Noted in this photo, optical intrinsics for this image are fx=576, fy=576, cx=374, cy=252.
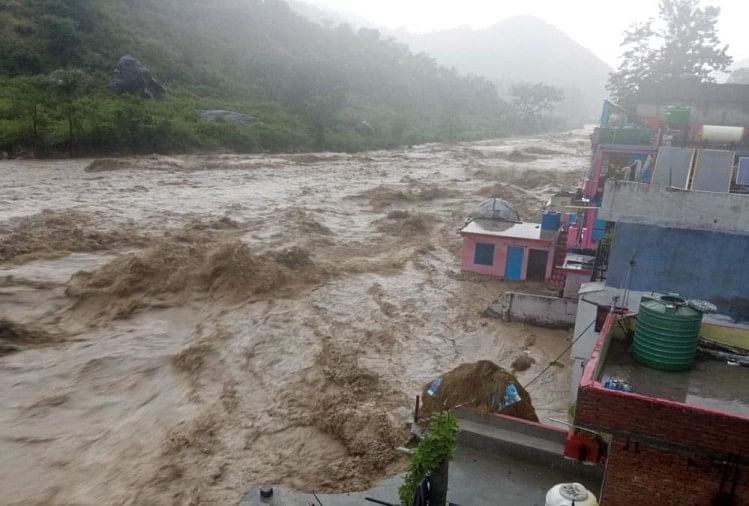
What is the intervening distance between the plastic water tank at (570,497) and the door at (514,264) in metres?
13.2

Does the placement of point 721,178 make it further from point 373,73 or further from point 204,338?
point 373,73

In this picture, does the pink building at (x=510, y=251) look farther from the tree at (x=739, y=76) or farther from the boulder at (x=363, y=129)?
the tree at (x=739, y=76)

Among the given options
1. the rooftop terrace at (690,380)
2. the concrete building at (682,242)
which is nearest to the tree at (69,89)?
the concrete building at (682,242)

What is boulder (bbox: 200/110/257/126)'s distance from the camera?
4031 cm

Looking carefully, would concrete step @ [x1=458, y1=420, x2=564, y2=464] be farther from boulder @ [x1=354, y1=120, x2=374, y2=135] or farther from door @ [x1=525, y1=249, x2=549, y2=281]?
boulder @ [x1=354, y1=120, x2=374, y2=135]

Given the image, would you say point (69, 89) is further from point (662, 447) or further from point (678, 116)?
point (662, 447)

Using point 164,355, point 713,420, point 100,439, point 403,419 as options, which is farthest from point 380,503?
point 164,355

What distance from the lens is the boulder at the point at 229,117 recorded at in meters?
40.3

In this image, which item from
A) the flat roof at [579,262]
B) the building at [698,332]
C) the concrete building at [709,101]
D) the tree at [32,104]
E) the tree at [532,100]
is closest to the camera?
the building at [698,332]

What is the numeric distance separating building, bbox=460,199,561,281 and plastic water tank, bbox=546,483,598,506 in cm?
1304

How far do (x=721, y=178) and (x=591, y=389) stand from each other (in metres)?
6.55

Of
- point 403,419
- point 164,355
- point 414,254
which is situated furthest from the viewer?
point 414,254

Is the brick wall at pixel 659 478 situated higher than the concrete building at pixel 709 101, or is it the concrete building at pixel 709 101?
the concrete building at pixel 709 101

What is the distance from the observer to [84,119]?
31.0 m
